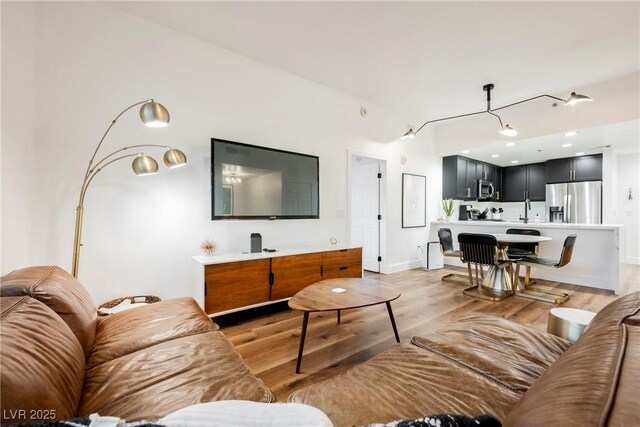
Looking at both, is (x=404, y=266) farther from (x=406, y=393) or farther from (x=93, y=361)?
(x=93, y=361)

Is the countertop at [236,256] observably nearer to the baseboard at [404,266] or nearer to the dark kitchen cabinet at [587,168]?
the baseboard at [404,266]

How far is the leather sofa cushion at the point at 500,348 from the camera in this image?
1.10 meters

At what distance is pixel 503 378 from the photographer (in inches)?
42.1

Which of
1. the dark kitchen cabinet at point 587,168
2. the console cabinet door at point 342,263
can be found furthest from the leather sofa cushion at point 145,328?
the dark kitchen cabinet at point 587,168

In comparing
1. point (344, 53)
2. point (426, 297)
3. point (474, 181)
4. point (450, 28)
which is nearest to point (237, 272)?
point (426, 297)

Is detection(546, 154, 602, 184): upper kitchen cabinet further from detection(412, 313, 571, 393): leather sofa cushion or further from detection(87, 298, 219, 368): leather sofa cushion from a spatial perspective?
detection(87, 298, 219, 368): leather sofa cushion

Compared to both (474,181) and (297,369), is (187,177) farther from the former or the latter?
(474,181)

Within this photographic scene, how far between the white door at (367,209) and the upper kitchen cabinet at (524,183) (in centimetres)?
445

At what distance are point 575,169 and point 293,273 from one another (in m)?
6.74

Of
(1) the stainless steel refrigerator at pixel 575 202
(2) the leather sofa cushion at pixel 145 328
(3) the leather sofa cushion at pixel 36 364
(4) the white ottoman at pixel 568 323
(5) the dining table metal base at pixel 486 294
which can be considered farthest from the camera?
(1) the stainless steel refrigerator at pixel 575 202

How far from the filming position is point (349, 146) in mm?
4285

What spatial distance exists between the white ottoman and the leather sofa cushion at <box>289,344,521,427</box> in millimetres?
1038

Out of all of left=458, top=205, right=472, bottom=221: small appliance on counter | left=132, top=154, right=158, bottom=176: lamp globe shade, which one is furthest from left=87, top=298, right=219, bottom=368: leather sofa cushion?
left=458, top=205, right=472, bottom=221: small appliance on counter

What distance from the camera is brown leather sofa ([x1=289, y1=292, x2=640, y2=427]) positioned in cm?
48
